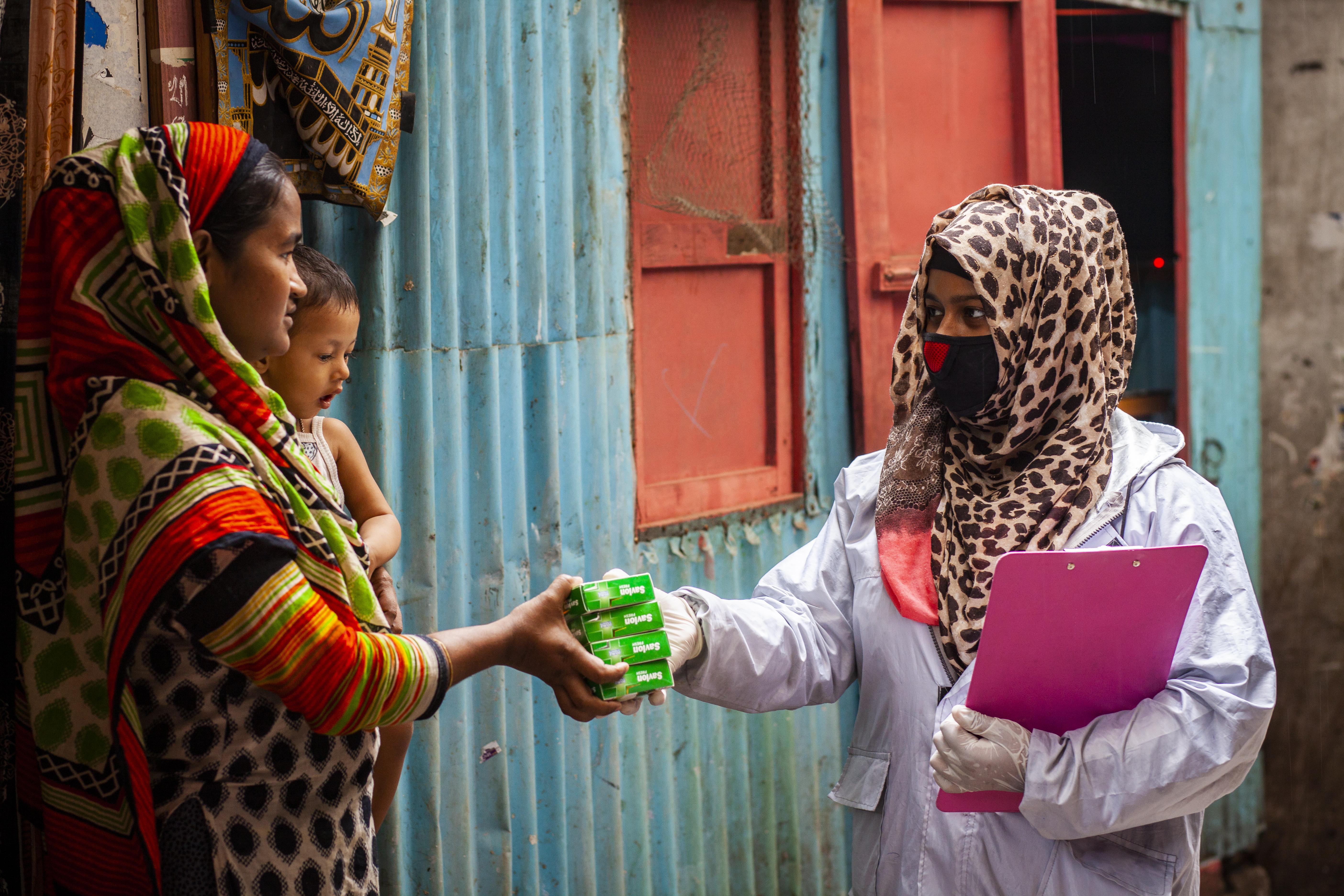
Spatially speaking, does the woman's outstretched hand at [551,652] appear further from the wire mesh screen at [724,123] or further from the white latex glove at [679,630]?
the wire mesh screen at [724,123]

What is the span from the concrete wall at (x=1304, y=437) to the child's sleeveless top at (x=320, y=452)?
424 cm

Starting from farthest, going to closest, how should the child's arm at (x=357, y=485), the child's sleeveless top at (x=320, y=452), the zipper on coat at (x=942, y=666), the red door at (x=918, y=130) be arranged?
the red door at (x=918, y=130)
the child's arm at (x=357, y=485)
the child's sleeveless top at (x=320, y=452)
the zipper on coat at (x=942, y=666)

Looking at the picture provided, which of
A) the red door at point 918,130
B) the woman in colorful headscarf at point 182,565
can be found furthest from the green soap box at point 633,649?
the red door at point 918,130

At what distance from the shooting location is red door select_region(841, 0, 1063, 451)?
11.5ft

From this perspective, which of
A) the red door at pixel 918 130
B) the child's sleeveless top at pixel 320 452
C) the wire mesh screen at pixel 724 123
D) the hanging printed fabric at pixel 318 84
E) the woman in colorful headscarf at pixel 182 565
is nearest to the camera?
the woman in colorful headscarf at pixel 182 565

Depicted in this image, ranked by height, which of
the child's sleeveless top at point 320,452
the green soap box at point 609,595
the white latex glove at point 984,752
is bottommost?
the white latex glove at point 984,752

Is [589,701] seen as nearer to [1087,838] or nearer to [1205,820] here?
[1087,838]

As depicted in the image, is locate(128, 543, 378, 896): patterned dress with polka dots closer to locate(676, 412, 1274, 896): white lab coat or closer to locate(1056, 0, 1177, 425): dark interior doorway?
locate(676, 412, 1274, 896): white lab coat

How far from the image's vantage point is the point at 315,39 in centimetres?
212

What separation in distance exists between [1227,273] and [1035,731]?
360cm

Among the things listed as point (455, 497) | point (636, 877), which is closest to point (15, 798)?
point (455, 497)

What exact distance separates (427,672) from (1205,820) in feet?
13.9

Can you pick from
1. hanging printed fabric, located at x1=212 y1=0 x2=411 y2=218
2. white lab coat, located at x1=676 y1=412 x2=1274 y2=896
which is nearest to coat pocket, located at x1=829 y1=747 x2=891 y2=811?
white lab coat, located at x1=676 y1=412 x2=1274 y2=896

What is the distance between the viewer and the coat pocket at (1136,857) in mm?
1854
